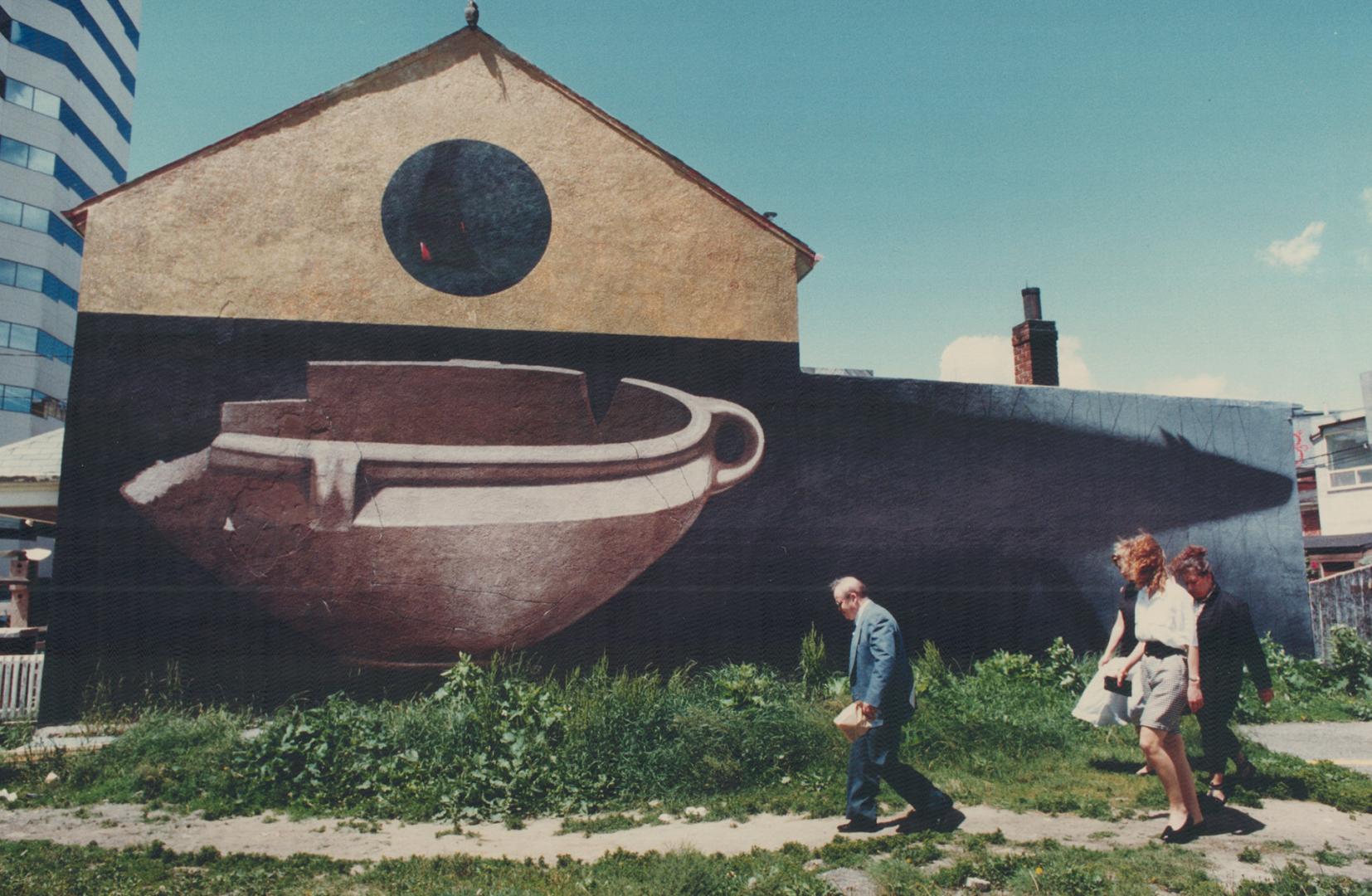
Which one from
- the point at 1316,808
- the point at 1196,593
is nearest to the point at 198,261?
the point at 1196,593

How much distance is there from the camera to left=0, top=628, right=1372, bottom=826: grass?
6.25 m

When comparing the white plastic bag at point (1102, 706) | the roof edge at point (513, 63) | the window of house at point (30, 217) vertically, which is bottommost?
the white plastic bag at point (1102, 706)

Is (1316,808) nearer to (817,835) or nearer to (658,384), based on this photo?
(817,835)

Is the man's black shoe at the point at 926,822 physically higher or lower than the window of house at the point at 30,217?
lower

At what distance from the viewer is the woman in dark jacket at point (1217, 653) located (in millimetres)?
6250

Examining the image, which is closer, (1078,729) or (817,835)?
(817,835)

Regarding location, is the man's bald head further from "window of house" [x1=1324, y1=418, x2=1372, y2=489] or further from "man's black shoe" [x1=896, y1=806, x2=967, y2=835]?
"window of house" [x1=1324, y1=418, x2=1372, y2=489]

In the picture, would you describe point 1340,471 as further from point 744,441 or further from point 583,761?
point 583,761

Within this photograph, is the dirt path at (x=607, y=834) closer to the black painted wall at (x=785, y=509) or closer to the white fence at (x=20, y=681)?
the black painted wall at (x=785, y=509)

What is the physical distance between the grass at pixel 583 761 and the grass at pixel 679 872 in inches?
40.7

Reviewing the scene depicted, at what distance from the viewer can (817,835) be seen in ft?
18.0

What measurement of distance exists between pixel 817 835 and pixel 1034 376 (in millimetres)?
9646

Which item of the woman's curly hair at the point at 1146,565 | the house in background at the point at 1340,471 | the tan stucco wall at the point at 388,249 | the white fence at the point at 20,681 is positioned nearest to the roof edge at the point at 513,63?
the tan stucco wall at the point at 388,249

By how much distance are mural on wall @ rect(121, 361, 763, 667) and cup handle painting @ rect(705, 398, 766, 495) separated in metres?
0.39
